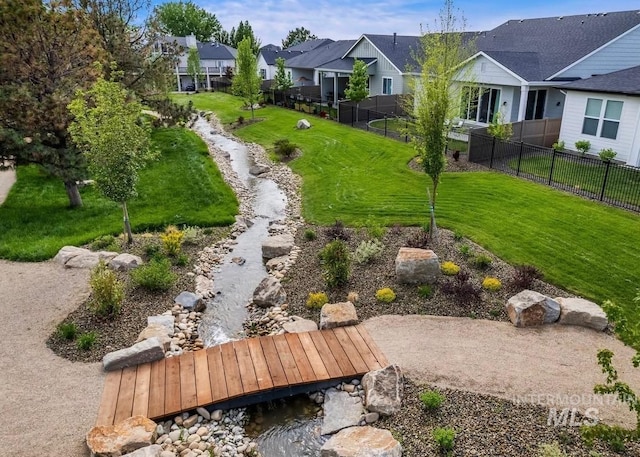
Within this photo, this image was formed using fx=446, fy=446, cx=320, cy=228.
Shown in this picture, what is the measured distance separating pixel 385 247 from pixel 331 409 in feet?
19.1

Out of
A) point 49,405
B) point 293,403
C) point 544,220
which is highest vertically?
point 544,220

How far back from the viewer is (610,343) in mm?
8406

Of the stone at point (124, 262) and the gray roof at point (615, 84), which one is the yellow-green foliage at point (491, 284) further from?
the gray roof at point (615, 84)

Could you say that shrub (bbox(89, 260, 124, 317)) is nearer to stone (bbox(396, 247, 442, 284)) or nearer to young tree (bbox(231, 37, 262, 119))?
stone (bbox(396, 247, 442, 284))

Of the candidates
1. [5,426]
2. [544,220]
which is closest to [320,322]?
[5,426]

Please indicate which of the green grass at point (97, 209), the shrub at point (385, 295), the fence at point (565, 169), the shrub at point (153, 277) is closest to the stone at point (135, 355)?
the shrub at point (153, 277)

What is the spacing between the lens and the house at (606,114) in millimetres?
16938

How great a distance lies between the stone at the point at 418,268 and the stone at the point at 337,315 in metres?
1.58

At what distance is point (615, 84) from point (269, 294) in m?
16.8

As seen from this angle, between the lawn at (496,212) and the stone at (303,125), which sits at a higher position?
the stone at (303,125)

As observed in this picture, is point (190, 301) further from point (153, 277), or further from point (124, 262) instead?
point (124, 262)

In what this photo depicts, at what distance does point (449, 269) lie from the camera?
10.7 metres

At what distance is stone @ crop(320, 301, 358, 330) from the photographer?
920 centimetres

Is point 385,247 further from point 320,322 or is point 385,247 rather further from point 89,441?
point 89,441
